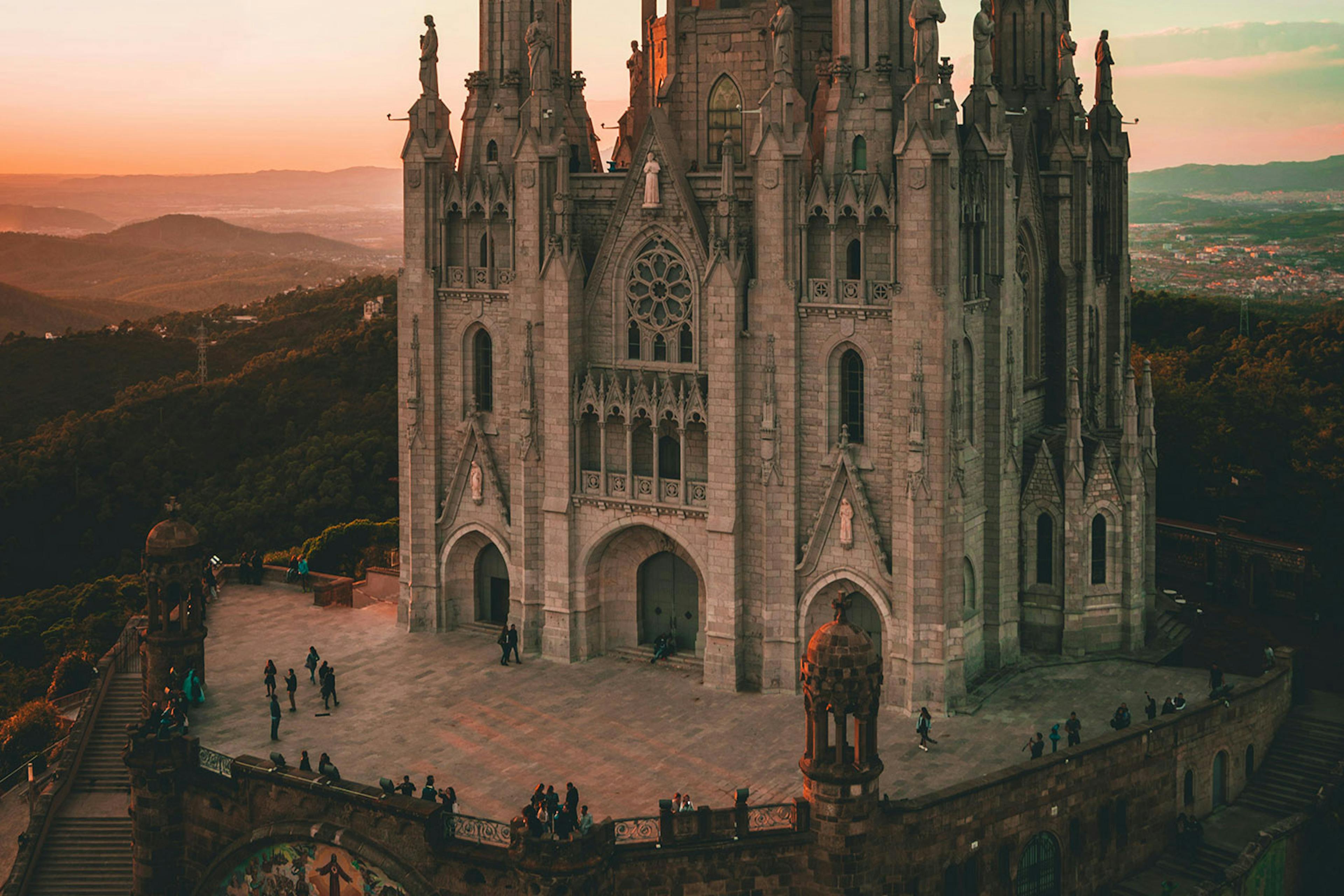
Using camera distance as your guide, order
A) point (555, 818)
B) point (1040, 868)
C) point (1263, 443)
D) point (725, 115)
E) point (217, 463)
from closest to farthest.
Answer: point (555, 818) < point (1040, 868) < point (725, 115) < point (1263, 443) < point (217, 463)

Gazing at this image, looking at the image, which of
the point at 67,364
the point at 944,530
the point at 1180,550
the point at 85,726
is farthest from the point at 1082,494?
the point at 67,364

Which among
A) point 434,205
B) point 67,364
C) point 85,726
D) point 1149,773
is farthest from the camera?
point 67,364

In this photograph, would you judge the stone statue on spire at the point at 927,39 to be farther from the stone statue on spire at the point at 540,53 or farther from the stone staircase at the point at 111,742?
the stone staircase at the point at 111,742

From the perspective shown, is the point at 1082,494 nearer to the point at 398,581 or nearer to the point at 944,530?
the point at 944,530

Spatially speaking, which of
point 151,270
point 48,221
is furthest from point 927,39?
point 48,221

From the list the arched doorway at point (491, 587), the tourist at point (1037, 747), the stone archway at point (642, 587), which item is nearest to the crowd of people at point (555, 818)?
the tourist at point (1037, 747)

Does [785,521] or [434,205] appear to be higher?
[434,205]

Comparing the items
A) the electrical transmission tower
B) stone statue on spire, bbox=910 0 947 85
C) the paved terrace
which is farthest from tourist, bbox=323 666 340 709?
the electrical transmission tower

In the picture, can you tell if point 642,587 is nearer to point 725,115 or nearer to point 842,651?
point 842,651
